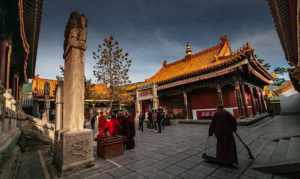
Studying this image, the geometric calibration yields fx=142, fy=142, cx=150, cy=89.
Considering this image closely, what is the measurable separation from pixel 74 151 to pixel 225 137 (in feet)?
12.2

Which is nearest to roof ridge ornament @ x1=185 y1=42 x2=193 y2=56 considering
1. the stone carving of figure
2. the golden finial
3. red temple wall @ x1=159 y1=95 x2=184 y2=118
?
the golden finial

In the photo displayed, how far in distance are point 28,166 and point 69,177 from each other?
1.90 metres

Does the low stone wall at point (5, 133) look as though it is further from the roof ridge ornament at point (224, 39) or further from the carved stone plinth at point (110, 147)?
the roof ridge ornament at point (224, 39)

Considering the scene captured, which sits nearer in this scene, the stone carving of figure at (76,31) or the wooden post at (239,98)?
the stone carving of figure at (76,31)

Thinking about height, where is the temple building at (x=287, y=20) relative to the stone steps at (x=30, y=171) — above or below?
above

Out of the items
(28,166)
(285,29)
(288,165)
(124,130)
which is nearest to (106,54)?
(124,130)

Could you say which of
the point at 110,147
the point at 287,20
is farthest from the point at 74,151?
the point at 287,20


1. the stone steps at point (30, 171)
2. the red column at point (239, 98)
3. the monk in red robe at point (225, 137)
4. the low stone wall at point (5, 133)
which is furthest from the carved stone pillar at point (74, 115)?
the red column at point (239, 98)

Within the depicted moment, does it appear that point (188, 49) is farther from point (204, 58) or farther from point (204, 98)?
point (204, 98)

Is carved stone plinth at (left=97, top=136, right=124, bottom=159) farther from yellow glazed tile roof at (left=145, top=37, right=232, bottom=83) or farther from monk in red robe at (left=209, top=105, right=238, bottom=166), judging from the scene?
yellow glazed tile roof at (left=145, top=37, right=232, bottom=83)

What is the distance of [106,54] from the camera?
16984 mm

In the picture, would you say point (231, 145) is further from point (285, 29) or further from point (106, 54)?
point (106, 54)

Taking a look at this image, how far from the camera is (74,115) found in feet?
12.0

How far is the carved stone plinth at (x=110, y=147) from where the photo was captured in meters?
4.22
